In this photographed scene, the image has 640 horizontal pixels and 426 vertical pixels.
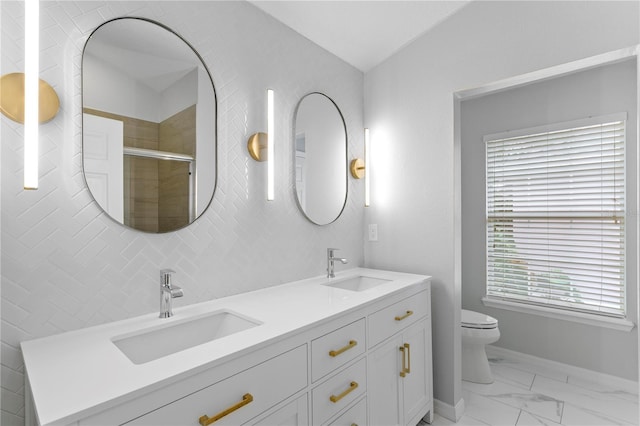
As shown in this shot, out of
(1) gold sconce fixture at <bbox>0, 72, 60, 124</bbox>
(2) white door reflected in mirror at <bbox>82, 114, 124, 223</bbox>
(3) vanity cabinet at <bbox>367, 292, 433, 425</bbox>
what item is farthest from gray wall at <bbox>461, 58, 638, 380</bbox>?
(1) gold sconce fixture at <bbox>0, 72, 60, 124</bbox>

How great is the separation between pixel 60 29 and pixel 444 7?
1915 mm

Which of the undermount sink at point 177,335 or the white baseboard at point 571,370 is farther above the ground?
the undermount sink at point 177,335

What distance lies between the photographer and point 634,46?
1.52 meters

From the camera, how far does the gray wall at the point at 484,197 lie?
2.35m

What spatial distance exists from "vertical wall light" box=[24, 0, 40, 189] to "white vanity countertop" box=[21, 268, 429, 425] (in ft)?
1.65

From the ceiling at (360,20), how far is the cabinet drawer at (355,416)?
1.98m

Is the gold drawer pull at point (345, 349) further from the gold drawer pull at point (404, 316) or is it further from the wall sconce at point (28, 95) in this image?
the wall sconce at point (28, 95)

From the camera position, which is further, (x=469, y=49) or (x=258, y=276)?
(x=469, y=49)

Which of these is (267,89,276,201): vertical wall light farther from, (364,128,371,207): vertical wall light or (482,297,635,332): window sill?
(482,297,635,332): window sill

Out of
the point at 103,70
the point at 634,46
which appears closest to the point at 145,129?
the point at 103,70

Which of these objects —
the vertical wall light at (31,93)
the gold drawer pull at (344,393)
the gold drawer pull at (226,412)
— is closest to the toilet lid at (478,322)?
the gold drawer pull at (344,393)

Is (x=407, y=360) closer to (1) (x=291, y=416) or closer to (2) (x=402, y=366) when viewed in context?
(2) (x=402, y=366)

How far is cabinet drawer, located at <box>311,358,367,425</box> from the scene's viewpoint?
4.10ft

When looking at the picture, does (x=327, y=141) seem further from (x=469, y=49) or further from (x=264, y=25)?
(x=469, y=49)
